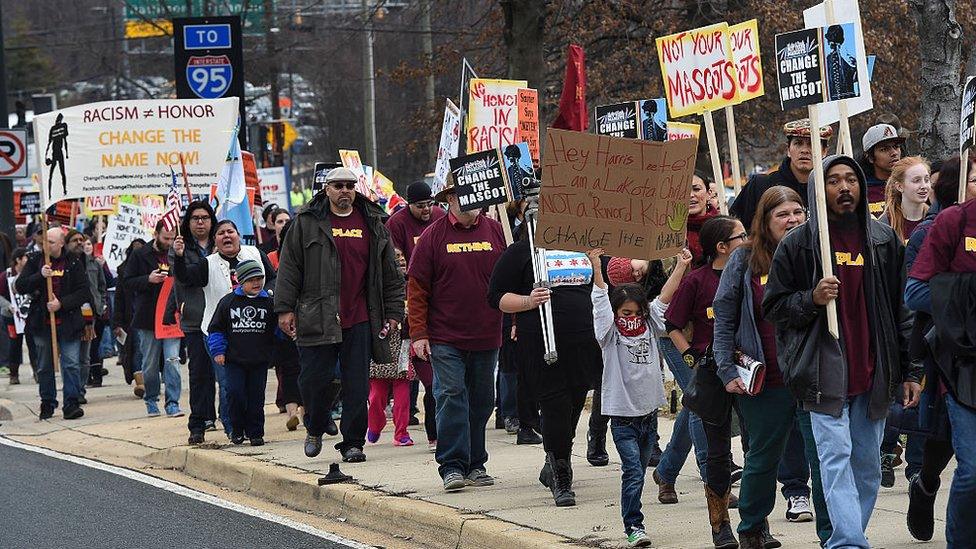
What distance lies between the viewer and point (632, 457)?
305 inches

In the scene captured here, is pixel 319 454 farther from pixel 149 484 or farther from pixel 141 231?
pixel 141 231

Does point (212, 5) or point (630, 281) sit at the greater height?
point (212, 5)

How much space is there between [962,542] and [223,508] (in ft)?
16.8

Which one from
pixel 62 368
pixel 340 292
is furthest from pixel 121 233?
pixel 340 292

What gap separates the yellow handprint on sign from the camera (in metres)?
8.10

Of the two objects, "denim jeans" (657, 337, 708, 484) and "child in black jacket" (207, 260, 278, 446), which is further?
"child in black jacket" (207, 260, 278, 446)

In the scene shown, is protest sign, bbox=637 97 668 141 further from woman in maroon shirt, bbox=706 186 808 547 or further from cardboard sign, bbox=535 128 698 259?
woman in maroon shirt, bbox=706 186 808 547

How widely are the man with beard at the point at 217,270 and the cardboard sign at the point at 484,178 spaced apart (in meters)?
3.80

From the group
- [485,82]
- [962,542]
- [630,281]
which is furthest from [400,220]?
[962,542]

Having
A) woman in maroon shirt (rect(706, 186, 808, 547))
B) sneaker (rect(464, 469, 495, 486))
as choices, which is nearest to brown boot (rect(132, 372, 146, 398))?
sneaker (rect(464, 469, 495, 486))

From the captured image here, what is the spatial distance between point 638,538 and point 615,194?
1803mm

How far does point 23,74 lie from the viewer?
244ft

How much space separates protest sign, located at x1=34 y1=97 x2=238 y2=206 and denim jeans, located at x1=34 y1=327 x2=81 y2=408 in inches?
56.1

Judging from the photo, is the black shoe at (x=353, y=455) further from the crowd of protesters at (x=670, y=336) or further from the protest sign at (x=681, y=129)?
the protest sign at (x=681, y=129)
